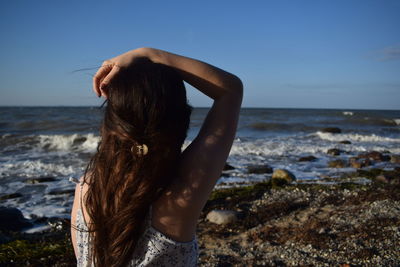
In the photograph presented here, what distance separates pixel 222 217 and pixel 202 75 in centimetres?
491

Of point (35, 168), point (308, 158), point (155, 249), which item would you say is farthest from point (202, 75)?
point (308, 158)

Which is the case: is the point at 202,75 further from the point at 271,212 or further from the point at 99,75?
the point at 271,212

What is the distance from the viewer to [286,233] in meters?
5.50

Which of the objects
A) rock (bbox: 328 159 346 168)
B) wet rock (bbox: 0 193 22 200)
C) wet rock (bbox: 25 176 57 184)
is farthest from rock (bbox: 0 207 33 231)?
rock (bbox: 328 159 346 168)

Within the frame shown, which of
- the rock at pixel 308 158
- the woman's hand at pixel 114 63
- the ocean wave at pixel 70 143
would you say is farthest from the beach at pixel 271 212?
the ocean wave at pixel 70 143

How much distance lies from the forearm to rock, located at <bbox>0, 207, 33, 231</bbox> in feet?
19.7

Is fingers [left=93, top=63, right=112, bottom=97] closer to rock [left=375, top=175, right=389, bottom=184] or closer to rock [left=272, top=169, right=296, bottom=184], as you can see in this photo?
rock [left=272, top=169, right=296, bottom=184]

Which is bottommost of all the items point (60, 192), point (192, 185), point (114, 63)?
point (60, 192)

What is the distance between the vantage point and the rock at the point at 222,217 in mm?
6148

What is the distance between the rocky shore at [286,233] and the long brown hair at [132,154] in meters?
3.32

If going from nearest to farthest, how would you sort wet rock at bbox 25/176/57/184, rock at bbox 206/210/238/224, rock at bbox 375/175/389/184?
rock at bbox 206/210/238/224
rock at bbox 375/175/389/184
wet rock at bbox 25/176/57/184

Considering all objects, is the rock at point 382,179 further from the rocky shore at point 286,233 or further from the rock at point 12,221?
the rock at point 12,221

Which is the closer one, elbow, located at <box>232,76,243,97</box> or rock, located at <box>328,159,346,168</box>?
elbow, located at <box>232,76,243,97</box>

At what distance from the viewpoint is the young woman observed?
1378mm
